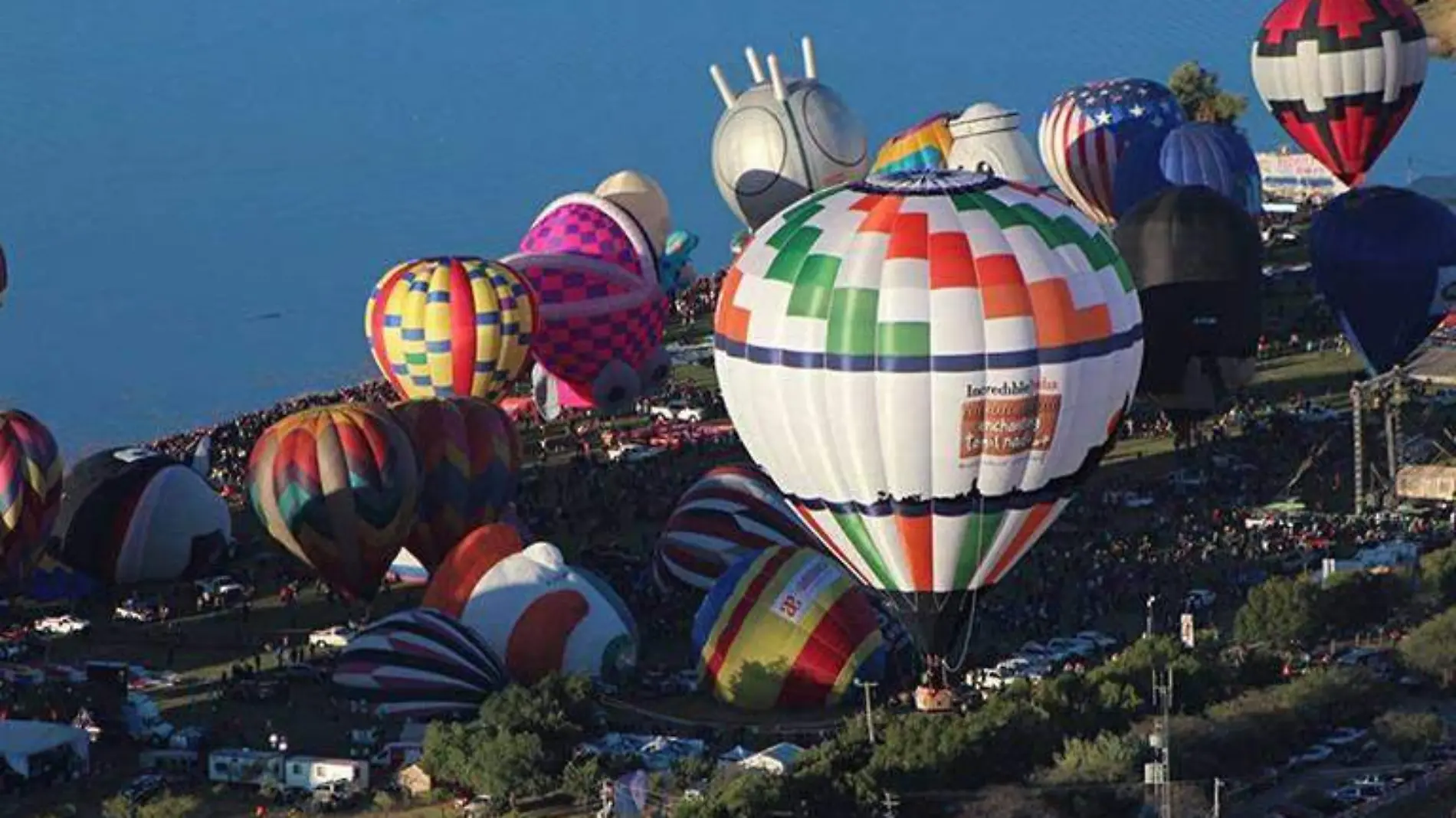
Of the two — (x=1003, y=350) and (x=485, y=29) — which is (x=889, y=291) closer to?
(x=1003, y=350)

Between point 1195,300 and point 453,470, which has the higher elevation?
point 1195,300

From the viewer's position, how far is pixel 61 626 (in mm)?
33438

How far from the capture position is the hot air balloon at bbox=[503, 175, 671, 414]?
134ft

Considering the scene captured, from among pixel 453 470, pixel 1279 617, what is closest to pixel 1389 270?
pixel 1279 617

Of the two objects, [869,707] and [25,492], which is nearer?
[869,707]

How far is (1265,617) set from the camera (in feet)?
102

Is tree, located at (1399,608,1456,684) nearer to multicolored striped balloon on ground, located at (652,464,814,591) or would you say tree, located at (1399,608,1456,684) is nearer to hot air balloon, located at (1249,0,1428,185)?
multicolored striped balloon on ground, located at (652,464,814,591)

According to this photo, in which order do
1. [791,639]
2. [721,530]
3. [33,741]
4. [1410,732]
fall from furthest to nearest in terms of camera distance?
[721,530]
[791,639]
[33,741]
[1410,732]

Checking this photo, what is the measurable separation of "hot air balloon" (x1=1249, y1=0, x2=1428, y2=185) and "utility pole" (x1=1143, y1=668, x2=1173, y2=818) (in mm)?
17810

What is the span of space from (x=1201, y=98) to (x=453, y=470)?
88.7 ft

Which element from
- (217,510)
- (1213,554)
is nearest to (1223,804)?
(1213,554)

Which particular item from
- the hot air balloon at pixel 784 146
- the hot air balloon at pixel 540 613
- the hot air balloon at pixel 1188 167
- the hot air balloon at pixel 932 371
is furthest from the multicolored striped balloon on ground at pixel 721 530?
the hot air balloon at pixel 784 146

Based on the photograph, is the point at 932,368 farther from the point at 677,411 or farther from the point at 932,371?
the point at 677,411

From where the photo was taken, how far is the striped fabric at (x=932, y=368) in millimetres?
28953
